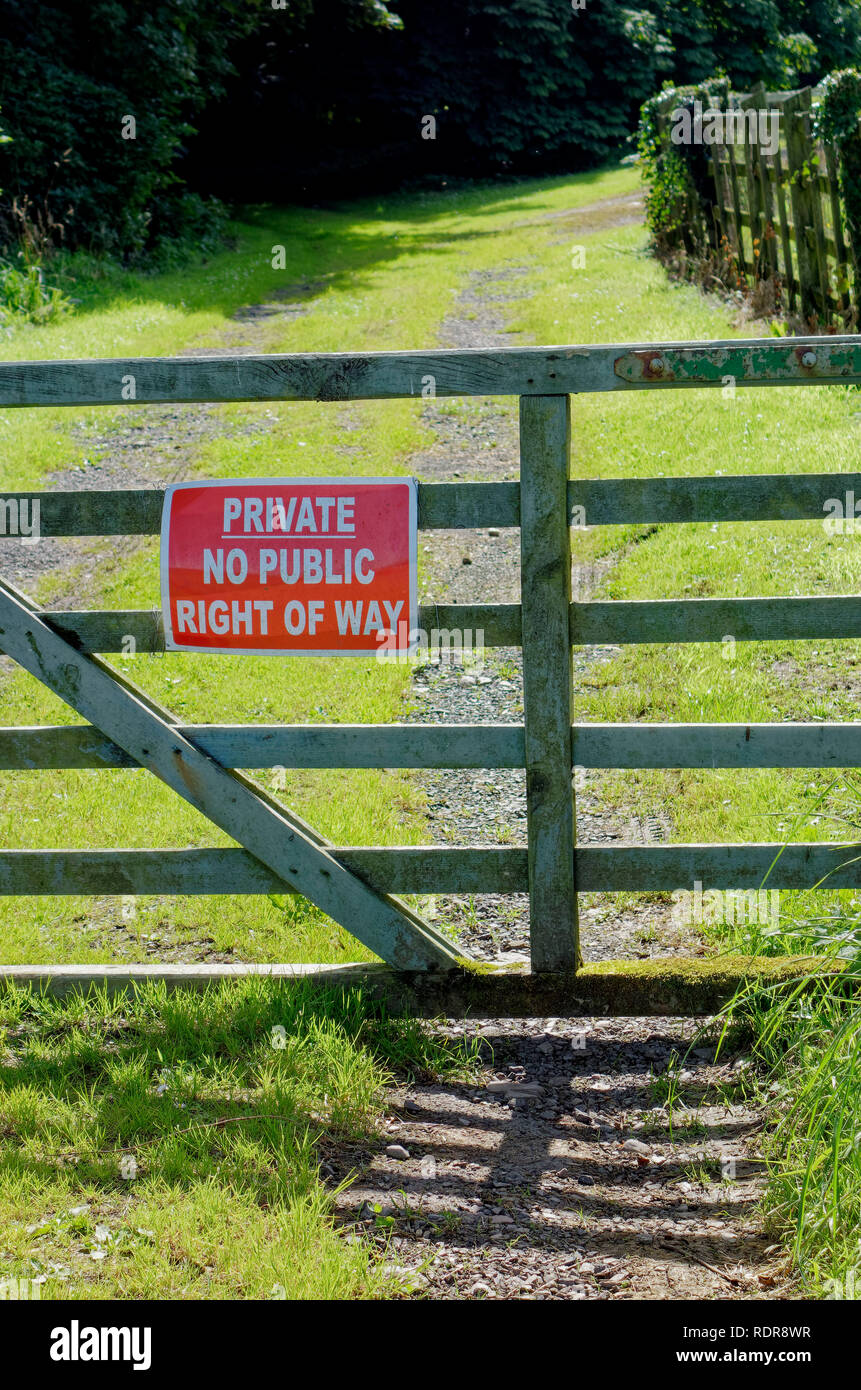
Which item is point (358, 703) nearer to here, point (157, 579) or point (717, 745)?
point (157, 579)

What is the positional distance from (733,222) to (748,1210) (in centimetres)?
1393

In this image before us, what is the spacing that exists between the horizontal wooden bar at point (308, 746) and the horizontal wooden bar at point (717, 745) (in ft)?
0.81

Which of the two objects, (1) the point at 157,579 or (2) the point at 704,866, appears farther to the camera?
(1) the point at 157,579

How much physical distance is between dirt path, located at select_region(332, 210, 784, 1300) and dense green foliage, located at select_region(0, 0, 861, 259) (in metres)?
16.2

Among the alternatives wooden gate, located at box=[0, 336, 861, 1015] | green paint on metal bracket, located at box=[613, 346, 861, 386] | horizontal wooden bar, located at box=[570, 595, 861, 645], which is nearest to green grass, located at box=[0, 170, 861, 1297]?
→ wooden gate, located at box=[0, 336, 861, 1015]

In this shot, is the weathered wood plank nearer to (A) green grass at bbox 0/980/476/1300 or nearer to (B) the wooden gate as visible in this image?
(B) the wooden gate

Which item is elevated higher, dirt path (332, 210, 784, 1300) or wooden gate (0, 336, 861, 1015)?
wooden gate (0, 336, 861, 1015)

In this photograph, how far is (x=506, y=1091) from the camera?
3633mm

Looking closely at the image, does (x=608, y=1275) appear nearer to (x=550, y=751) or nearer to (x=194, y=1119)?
(x=194, y=1119)

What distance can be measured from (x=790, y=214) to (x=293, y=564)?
11119 millimetres

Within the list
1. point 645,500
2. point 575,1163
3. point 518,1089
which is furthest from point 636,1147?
point 645,500

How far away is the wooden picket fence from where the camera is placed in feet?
36.8

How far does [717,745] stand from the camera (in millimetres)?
3605

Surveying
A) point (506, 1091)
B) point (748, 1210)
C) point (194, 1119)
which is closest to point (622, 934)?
point (506, 1091)
